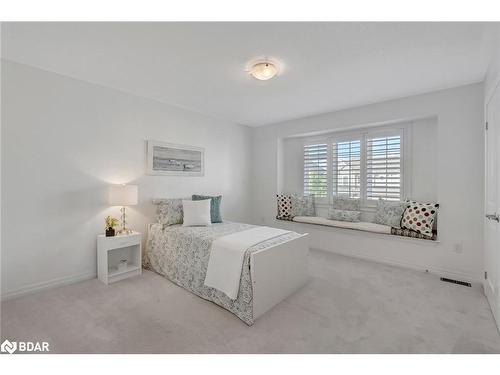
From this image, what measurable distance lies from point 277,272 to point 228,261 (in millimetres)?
490

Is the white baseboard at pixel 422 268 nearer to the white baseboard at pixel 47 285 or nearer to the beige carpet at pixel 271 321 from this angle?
the beige carpet at pixel 271 321

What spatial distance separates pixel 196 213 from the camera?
327cm

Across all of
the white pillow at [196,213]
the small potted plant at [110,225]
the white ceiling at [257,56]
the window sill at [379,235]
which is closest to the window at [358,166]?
the window sill at [379,235]

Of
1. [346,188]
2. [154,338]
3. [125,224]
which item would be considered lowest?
[154,338]

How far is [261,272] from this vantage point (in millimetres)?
2166

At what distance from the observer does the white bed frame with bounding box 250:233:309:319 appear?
211 centimetres

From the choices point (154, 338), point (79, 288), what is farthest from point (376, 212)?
point (79, 288)

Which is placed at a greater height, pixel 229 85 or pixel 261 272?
pixel 229 85

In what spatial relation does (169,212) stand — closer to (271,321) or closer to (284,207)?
(271,321)

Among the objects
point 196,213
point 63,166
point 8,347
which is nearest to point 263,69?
point 196,213

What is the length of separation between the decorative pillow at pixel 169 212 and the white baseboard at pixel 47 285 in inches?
39.6
